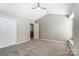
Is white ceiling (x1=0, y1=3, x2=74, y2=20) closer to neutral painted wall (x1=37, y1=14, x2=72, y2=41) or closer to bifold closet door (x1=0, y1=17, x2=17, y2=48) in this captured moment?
neutral painted wall (x1=37, y1=14, x2=72, y2=41)

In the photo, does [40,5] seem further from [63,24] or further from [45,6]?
[63,24]

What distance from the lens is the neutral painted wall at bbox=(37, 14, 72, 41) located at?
160 centimetres

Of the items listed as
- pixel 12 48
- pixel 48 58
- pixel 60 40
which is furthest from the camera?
pixel 60 40

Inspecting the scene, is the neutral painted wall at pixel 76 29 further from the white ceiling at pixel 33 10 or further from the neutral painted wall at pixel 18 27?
the neutral painted wall at pixel 18 27

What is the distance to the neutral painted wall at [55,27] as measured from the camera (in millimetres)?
1600

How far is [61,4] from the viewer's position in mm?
1432

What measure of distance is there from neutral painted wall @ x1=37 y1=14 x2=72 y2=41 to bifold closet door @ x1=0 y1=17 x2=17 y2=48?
534 millimetres

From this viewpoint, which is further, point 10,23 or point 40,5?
point 10,23

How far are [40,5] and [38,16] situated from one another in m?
0.29

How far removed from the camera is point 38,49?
160cm

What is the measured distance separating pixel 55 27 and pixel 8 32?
3.03ft

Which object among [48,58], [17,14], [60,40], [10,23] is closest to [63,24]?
[60,40]

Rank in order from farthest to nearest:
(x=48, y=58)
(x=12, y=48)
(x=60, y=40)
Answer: (x=60, y=40)
(x=12, y=48)
(x=48, y=58)

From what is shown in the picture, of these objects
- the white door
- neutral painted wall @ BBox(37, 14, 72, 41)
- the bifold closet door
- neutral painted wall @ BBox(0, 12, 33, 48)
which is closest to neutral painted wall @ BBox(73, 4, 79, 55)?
neutral painted wall @ BBox(37, 14, 72, 41)
